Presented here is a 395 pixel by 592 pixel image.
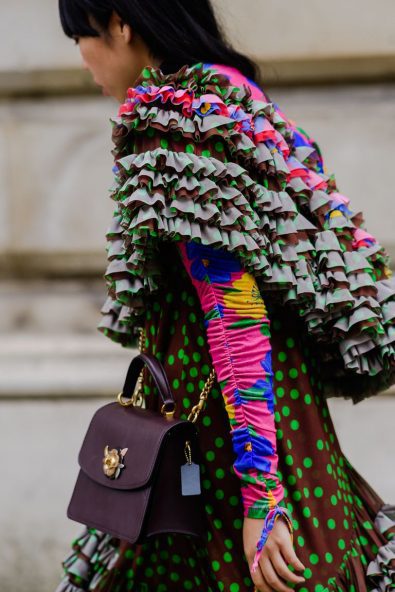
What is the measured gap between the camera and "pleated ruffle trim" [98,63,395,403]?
66.4 inches

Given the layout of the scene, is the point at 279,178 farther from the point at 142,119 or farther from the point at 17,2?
the point at 17,2

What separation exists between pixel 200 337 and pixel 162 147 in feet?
1.37

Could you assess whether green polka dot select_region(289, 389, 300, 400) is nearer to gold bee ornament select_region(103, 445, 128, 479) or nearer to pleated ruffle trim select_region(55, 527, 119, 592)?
gold bee ornament select_region(103, 445, 128, 479)

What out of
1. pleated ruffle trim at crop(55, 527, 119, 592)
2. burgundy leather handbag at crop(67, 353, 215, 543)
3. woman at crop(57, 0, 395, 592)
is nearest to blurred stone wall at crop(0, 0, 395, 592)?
pleated ruffle trim at crop(55, 527, 119, 592)

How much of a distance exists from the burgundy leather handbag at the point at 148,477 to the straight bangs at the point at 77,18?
0.72 m

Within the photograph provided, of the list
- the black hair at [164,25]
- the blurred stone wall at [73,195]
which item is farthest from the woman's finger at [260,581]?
the blurred stone wall at [73,195]

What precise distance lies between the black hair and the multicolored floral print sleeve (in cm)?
46

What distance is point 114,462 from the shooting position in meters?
1.84

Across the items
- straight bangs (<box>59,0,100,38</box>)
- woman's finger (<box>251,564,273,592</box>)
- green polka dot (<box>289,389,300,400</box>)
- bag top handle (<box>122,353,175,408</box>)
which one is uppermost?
straight bangs (<box>59,0,100,38</box>)

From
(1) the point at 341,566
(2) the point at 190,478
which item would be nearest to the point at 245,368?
(2) the point at 190,478

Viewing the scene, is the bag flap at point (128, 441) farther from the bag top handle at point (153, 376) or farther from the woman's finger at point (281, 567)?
the woman's finger at point (281, 567)

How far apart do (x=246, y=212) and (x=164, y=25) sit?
0.47 meters

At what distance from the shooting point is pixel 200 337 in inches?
73.7

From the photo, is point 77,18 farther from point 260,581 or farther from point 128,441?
point 260,581
